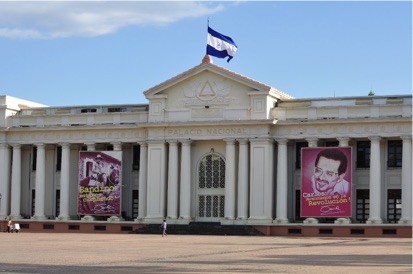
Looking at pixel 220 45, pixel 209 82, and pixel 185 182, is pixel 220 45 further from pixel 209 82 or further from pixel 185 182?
pixel 185 182

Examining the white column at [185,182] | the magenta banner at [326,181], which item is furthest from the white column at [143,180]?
the magenta banner at [326,181]

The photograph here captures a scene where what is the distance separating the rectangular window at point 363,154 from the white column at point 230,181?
8.92m

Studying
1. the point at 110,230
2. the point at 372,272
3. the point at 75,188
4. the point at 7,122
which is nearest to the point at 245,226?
the point at 110,230

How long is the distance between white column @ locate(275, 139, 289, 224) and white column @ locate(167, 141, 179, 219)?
24.9 feet

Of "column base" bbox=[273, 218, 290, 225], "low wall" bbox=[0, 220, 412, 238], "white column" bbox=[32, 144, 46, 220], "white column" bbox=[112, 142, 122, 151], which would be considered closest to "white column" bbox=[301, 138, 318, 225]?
"low wall" bbox=[0, 220, 412, 238]

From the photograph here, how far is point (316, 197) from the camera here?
6347 cm

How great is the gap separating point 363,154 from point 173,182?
45.6 feet

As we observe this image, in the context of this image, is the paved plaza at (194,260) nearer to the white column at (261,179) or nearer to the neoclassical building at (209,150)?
the white column at (261,179)

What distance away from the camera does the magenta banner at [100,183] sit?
68438 millimetres

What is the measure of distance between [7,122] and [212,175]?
17.4 meters

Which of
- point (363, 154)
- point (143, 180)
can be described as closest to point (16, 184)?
point (143, 180)

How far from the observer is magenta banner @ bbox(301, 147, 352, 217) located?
206 ft

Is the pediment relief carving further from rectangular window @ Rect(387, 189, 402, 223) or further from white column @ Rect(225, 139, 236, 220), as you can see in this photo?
rectangular window @ Rect(387, 189, 402, 223)

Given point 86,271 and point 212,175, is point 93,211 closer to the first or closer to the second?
point 212,175
